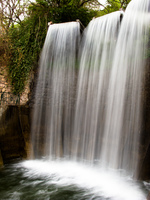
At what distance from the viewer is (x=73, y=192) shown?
13.6ft

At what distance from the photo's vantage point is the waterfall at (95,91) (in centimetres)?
477

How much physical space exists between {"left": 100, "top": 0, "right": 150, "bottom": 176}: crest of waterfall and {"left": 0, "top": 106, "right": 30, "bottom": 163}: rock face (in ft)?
9.31

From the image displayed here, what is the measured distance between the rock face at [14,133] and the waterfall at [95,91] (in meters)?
0.31

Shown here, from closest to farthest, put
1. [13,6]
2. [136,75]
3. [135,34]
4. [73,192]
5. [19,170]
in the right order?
[73,192] < [136,75] < [135,34] < [19,170] < [13,6]

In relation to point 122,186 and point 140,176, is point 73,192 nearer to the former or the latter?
point 122,186

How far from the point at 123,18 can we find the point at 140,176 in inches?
178

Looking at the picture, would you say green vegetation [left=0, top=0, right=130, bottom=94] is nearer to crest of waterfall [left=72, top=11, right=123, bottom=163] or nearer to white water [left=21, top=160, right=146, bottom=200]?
crest of waterfall [left=72, top=11, right=123, bottom=163]

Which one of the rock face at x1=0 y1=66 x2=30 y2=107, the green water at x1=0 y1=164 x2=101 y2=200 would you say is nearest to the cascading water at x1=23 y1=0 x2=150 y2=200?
the green water at x1=0 y1=164 x2=101 y2=200

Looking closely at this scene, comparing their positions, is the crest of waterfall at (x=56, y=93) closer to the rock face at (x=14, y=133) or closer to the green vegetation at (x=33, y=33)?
the rock face at (x=14, y=133)

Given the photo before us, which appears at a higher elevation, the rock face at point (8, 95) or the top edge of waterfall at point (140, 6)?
the top edge of waterfall at point (140, 6)

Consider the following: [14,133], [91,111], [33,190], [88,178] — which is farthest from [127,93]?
[14,133]

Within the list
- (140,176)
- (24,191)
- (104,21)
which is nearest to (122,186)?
(140,176)

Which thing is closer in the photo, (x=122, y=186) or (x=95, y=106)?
(x=122, y=186)

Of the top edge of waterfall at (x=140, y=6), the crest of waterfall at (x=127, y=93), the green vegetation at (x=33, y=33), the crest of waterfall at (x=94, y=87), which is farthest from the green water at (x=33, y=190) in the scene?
the top edge of waterfall at (x=140, y=6)
